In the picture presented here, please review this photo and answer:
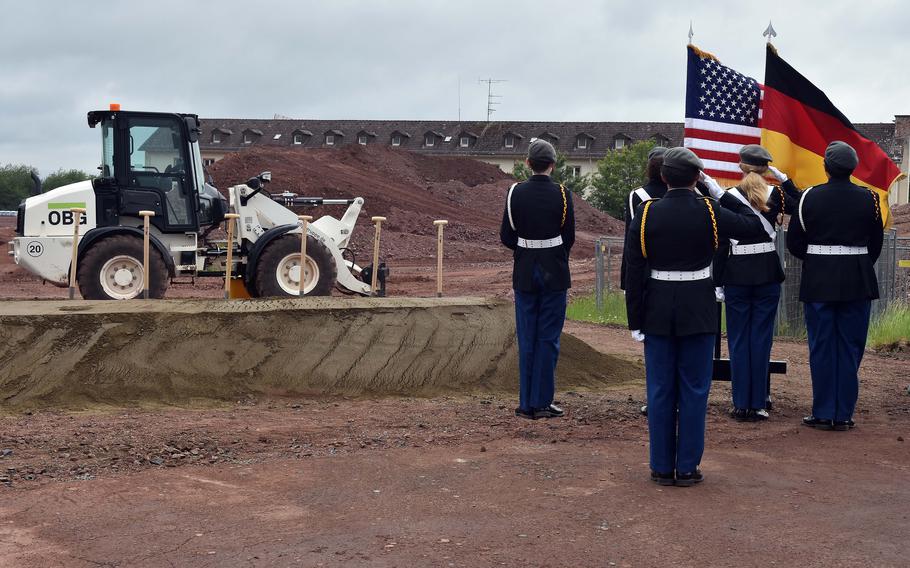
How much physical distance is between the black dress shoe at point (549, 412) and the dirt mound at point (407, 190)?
87.4 feet

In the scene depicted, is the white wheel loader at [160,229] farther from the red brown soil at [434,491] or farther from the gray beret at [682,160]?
the gray beret at [682,160]

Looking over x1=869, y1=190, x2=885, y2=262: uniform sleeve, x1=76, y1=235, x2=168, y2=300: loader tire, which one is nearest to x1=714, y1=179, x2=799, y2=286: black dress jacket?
x1=869, y1=190, x2=885, y2=262: uniform sleeve

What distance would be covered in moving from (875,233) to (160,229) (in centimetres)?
1091

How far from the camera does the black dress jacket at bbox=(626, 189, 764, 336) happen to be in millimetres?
7051

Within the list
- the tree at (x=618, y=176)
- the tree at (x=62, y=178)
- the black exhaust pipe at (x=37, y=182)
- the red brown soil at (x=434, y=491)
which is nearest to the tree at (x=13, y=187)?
the tree at (x=62, y=178)

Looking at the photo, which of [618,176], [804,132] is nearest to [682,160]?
[804,132]

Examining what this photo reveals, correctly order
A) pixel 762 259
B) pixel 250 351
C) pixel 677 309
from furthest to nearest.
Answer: pixel 250 351
pixel 762 259
pixel 677 309

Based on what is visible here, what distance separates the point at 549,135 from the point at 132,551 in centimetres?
8008

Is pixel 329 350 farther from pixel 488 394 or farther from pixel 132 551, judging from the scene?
pixel 132 551

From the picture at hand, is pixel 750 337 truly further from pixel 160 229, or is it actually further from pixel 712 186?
pixel 160 229

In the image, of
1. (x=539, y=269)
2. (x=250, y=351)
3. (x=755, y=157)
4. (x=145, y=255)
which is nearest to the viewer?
(x=755, y=157)

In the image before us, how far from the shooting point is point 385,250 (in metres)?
37.3

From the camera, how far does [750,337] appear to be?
9352 mm

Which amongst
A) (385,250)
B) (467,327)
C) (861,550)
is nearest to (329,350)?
(467,327)
